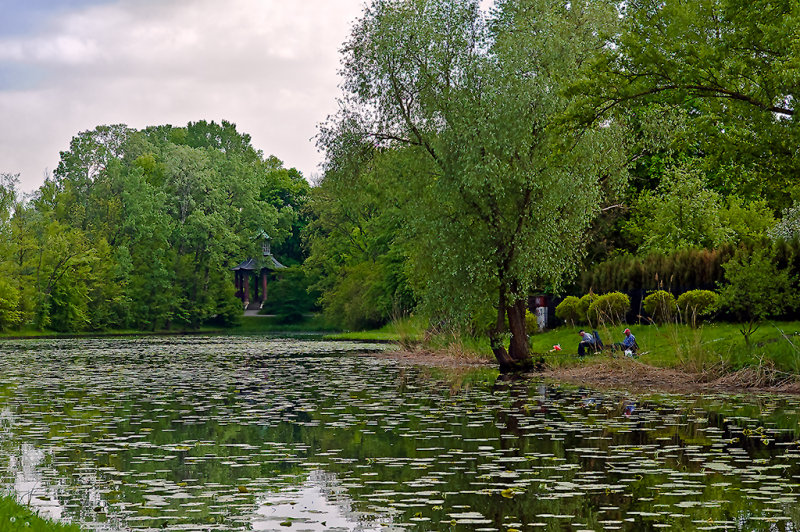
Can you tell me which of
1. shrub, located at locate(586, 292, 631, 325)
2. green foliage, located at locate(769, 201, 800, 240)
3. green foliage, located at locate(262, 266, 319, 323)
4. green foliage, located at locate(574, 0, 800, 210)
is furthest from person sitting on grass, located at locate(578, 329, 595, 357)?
green foliage, located at locate(262, 266, 319, 323)

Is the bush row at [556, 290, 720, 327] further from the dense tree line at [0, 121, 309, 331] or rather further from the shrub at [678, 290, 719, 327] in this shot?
the dense tree line at [0, 121, 309, 331]


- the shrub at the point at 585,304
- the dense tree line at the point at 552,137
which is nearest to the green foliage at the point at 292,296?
the dense tree line at the point at 552,137

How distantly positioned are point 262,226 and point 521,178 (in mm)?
75703

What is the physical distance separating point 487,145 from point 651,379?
29.3ft

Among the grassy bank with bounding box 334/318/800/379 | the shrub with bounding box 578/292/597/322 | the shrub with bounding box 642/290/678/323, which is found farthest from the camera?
the shrub with bounding box 578/292/597/322

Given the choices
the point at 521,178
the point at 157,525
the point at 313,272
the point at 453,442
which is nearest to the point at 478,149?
the point at 521,178

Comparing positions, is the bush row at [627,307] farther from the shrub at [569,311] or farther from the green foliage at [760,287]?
the green foliage at [760,287]

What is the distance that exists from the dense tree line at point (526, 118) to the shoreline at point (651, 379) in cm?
328

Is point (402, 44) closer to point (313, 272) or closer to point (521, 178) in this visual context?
point (521, 178)

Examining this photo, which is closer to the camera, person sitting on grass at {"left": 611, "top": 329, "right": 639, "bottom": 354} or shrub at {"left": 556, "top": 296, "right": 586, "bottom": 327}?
person sitting on grass at {"left": 611, "top": 329, "right": 639, "bottom": 354}

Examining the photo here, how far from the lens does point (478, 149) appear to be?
32250mm

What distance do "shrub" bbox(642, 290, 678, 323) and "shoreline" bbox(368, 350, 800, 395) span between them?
7420 millimetres

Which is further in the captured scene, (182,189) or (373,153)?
(182,189)

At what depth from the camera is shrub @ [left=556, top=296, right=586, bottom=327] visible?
149 feet
